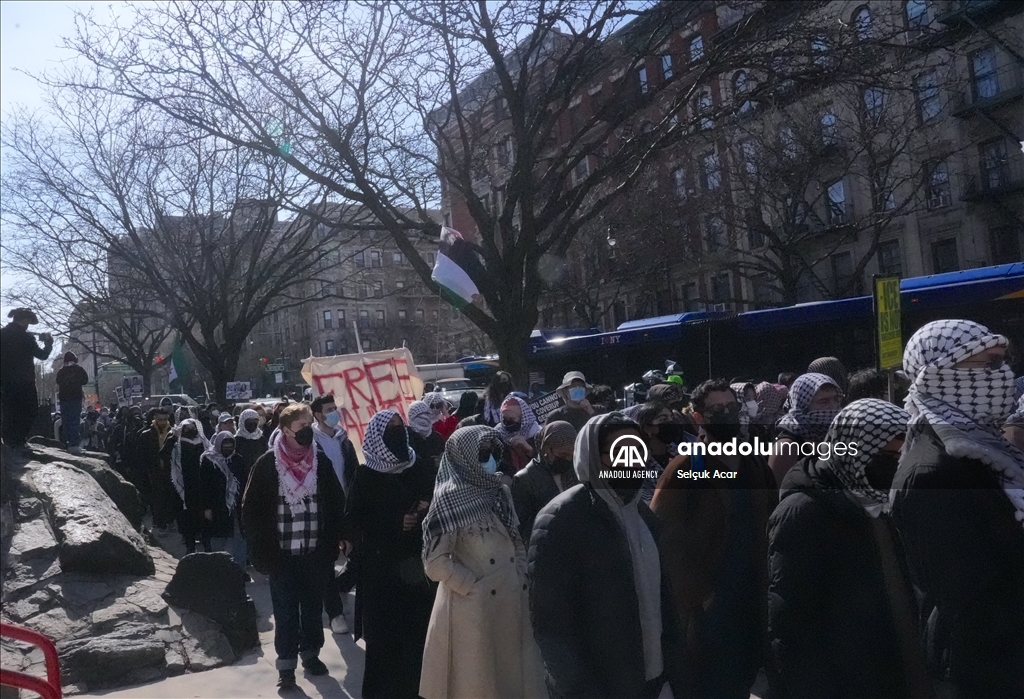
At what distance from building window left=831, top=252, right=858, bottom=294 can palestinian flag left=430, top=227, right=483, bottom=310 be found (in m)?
3.80

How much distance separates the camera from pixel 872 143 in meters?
6.23

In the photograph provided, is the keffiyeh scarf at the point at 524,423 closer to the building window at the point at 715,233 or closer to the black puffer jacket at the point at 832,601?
the black puffer jacket at the point at 832,601

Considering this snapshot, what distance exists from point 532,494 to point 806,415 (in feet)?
4.72

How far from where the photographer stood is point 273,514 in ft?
21.0

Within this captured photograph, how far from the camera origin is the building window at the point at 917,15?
677 centimetres

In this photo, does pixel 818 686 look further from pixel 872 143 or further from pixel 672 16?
pixel 672 16

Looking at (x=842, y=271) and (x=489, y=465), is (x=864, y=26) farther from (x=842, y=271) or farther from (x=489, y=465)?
(x=489, y=465)

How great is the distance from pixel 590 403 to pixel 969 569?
557 cm

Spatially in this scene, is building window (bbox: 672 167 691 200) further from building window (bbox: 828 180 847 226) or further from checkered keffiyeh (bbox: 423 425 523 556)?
checkered keffiyeh (bbox: 423 425 523 556)

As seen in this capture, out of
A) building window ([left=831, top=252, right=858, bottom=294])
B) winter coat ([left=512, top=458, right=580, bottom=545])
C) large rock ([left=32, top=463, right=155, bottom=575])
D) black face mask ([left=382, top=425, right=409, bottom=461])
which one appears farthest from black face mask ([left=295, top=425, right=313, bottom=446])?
building window ([left=831, top=252, right=858, bottom=294])

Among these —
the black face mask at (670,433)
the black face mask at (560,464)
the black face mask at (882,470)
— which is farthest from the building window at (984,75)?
the black face mask at (560,464)

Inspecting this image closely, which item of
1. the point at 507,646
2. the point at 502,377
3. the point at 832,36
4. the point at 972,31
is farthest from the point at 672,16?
the point at 507,646

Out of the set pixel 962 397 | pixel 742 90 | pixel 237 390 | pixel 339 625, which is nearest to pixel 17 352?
pixel 339 625

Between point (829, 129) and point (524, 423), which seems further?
point (829, 129)
